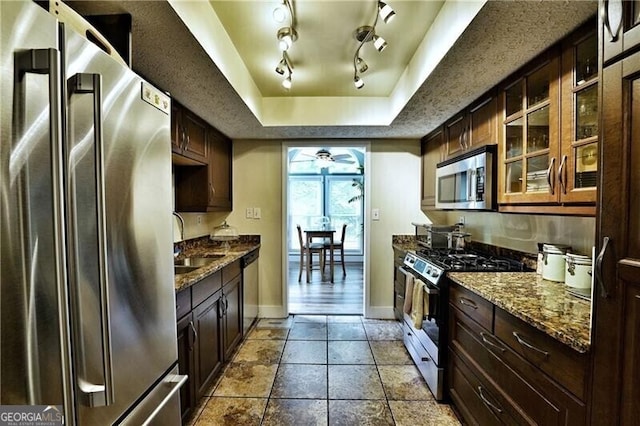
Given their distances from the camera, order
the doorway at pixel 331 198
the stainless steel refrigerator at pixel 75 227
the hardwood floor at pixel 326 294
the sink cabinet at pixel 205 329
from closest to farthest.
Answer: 1. the stainless steel refrigerator at pixel 75 227
2. the sink cabinet at pixel 205 329
3. the hardwood floor at pixel 326 294
4. the doorway at pixel 331 198

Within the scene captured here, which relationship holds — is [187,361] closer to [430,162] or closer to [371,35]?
[371,35]

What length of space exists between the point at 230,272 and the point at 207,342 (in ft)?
1.96

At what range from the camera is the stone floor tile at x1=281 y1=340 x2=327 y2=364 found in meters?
2.58

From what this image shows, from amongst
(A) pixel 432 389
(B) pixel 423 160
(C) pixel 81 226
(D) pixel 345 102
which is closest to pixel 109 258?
(C) pixel 81 226

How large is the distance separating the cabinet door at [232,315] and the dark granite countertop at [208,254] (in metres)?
0.21

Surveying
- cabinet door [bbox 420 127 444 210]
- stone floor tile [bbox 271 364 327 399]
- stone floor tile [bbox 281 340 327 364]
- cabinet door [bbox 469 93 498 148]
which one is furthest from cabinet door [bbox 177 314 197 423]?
cabinet door [bbox 420 127 444 210]

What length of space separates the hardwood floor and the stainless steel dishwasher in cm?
47

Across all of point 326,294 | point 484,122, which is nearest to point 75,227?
point 484,122

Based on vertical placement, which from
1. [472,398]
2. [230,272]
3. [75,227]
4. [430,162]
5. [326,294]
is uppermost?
[430,162]

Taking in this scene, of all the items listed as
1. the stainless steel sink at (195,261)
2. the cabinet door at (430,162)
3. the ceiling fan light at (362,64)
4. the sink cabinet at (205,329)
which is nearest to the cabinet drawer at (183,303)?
the sink cabinet at (205,329)

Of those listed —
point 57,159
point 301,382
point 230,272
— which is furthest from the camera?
point 230,272

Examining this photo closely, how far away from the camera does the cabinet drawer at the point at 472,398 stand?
1.43 meters

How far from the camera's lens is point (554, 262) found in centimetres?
171

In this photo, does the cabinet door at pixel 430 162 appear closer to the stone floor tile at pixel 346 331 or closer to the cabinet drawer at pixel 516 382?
the stone floor tile at pixel 346 331
